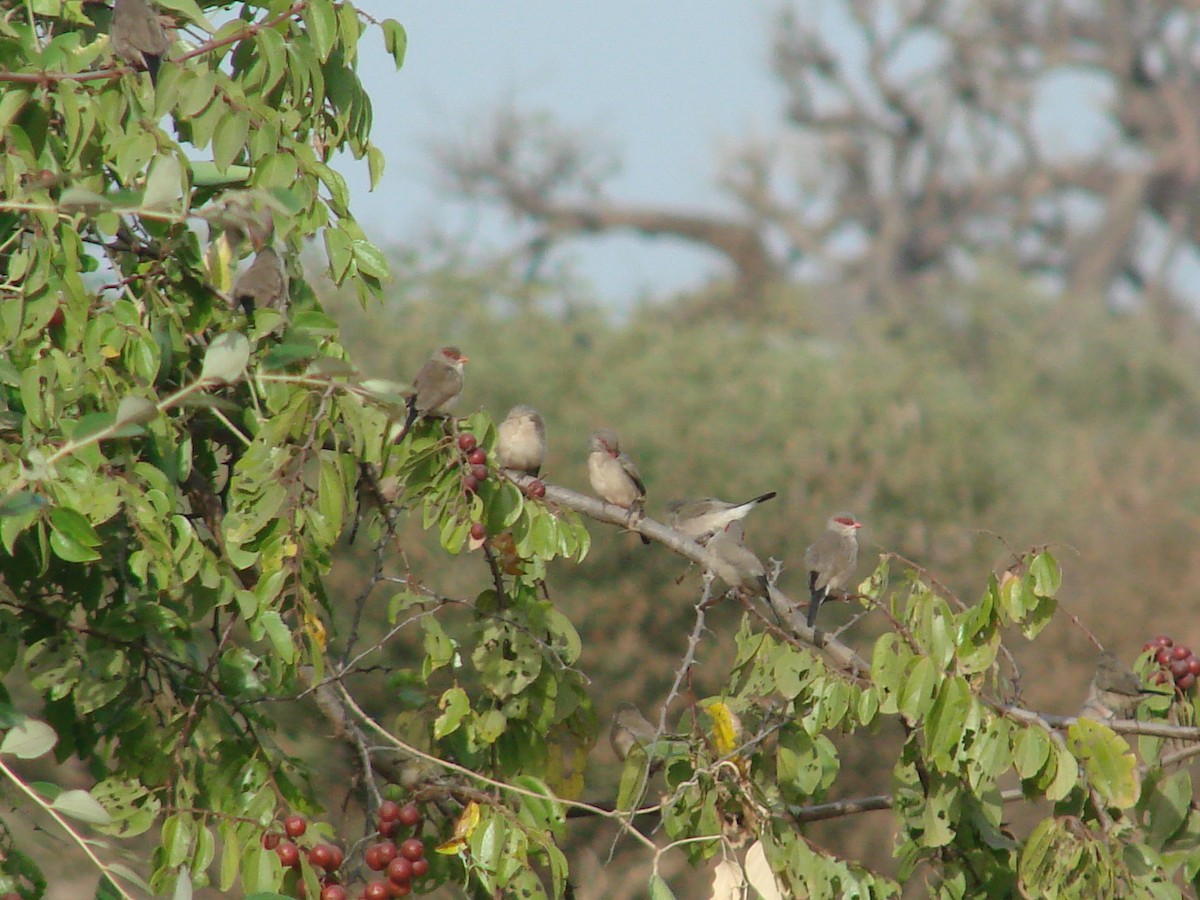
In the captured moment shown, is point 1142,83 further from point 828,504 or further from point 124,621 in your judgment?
point 124,621

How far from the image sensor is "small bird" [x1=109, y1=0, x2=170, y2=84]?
134 inches

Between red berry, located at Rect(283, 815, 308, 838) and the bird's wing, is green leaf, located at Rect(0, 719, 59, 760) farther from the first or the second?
the bird's wing

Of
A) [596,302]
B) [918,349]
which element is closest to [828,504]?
[596,302]

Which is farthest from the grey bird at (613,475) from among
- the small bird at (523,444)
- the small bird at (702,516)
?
the small bird at (523,444)

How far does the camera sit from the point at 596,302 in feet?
76.4

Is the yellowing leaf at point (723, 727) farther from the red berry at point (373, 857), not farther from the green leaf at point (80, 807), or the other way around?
the green leaf at point (80, 807)

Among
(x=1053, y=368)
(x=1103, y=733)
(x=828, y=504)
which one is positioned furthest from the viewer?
(x=1053, y=368)

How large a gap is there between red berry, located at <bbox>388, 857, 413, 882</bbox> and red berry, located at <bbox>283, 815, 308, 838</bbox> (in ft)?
0.75

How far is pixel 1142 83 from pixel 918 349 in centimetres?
2409

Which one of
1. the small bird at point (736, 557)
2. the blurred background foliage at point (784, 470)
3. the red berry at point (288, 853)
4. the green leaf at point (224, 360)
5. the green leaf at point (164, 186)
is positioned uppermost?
the green leaf at point (164, 186)

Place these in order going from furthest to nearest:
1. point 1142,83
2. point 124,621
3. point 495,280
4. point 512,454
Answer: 1. point 1142,83
2. point 495,280
3. point 512,454
4. point 124,621

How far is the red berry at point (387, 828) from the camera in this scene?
3.44 metres

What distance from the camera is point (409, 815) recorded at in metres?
3.43

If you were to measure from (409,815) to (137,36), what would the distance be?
1895 millimetres
